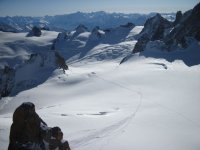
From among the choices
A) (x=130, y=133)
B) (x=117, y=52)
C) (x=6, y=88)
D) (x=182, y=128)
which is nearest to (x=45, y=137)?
(x=130, y=133)

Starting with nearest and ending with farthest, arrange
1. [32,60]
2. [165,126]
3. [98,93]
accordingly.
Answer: [165,126], [98,93], [32,60]

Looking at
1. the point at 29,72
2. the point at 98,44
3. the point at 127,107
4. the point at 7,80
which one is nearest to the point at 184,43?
the point at 29,72

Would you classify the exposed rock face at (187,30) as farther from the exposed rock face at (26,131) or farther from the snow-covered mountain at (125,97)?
the exposed rock face at (26,131)

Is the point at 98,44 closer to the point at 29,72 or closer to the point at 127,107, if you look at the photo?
the point at 29,72

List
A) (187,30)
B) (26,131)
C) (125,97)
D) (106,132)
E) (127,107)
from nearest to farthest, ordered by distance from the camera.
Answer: (26,131)
(106,132)
(127,107)
(125,97)
(187,30)

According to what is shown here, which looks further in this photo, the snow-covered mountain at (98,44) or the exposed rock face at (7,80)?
the snow-covered mountain at (98,44)

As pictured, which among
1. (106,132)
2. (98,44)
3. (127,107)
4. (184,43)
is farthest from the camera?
(98,44)

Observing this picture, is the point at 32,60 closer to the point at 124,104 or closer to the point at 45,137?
the point at 124,104

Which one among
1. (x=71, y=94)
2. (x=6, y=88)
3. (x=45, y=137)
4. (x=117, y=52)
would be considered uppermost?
(x=45, y=137)

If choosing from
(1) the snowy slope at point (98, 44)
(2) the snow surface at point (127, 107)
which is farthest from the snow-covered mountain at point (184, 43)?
(1) the snowy slope at point (98, 44)
